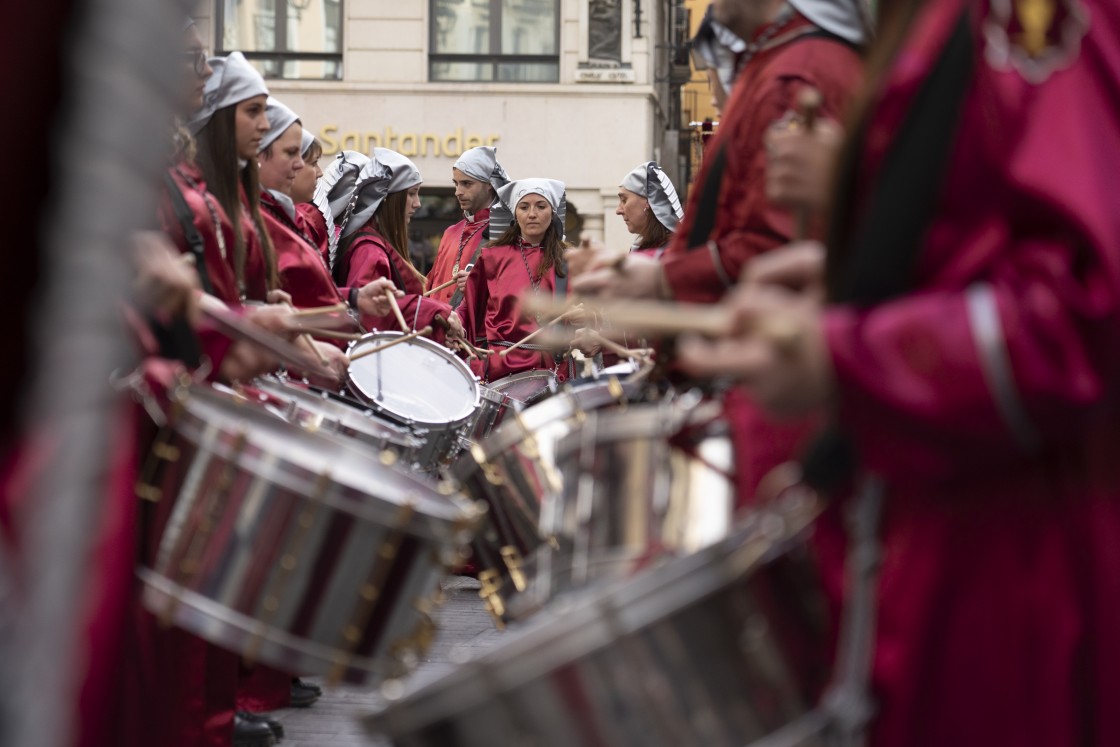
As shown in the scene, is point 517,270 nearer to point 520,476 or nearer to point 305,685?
point 305,685

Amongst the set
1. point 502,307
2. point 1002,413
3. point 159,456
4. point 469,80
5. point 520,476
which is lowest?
point 502,307

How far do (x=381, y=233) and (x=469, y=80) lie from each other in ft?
48.5

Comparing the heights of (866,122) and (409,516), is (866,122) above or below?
above

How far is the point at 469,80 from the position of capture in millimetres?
23297

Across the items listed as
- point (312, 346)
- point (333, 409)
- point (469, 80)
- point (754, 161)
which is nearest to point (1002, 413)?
point (754, 161)

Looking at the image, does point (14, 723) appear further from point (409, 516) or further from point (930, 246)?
point (409, 516)

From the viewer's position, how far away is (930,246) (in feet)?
5.27

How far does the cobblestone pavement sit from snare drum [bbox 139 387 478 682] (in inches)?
47.3

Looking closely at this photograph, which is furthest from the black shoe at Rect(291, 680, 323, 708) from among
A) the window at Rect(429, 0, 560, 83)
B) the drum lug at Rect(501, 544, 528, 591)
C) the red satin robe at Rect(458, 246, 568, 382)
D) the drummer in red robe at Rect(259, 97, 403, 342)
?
the window at Rect(429, 0, 560, 83)

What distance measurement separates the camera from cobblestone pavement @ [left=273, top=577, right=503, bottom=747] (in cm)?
488

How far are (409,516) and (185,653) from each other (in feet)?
4.38

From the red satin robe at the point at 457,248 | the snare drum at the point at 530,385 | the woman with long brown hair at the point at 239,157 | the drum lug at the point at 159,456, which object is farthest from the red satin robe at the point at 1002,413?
the red satin robe at the point at 457,248

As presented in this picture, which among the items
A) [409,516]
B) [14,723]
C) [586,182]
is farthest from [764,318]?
[586,182]

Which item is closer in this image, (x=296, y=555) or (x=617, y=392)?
(x=296, y=555)
